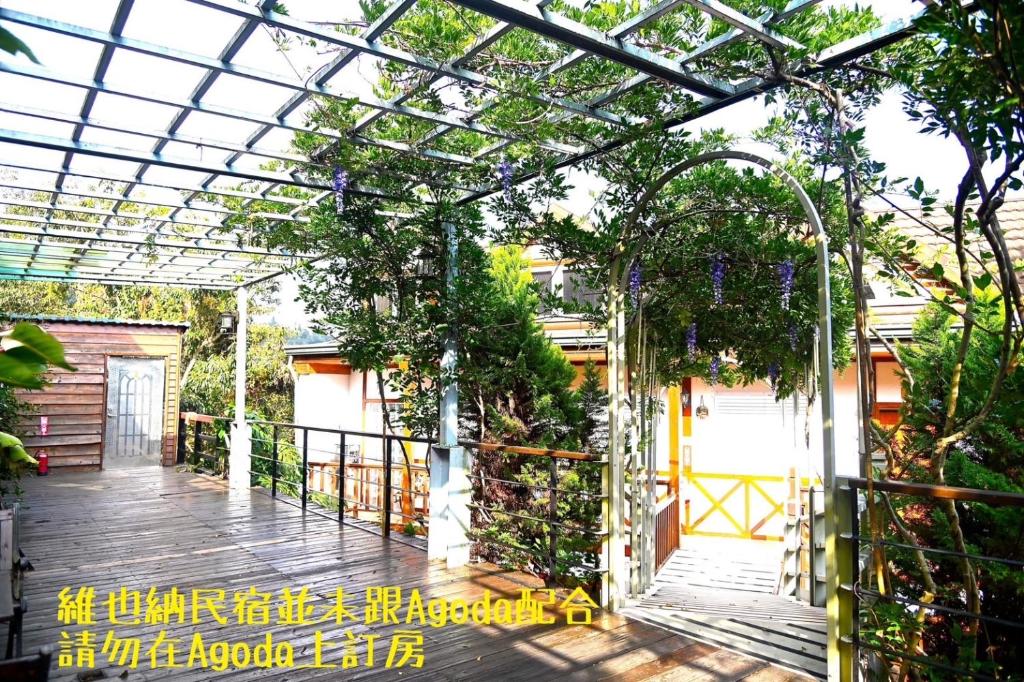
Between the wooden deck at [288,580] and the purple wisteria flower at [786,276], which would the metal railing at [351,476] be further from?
the purple wisteria flower at [786,276]

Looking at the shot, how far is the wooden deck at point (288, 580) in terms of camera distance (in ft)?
9.86

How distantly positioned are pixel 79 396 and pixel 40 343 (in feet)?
30.5

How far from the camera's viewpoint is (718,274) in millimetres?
4203

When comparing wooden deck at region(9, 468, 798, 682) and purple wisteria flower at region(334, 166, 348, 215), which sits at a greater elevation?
purple wisteria flower at region(334, 166, 348, 215)

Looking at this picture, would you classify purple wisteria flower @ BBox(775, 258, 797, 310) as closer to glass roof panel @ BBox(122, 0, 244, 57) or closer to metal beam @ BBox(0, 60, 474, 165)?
metal beam @ BBox(0, 60, 474, 165)

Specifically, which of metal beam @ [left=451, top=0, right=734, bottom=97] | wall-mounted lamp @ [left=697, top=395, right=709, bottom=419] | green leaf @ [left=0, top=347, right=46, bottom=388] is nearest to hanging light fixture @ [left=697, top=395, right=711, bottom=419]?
wall-mounted lamp @ [left=697, top=395, right=709, bottom=419]

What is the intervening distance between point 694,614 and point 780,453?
5403 mm

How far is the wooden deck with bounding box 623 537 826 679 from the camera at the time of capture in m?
3.31

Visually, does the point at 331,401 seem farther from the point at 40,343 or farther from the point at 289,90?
the point at 40,343

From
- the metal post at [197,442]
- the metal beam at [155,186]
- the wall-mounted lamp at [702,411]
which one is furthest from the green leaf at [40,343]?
the metal post at [197,442]

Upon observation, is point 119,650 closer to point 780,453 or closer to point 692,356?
point 692,356

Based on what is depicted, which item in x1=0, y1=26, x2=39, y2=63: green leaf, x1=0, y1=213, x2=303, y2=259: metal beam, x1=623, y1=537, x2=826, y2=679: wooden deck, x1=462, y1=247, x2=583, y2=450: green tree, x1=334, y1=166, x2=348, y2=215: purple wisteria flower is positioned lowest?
x1=623, y1=537, x2=826, y2=679: wooden deck

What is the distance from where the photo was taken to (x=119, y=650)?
317cm

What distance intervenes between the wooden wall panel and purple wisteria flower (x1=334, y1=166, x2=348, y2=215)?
22.0 feet
